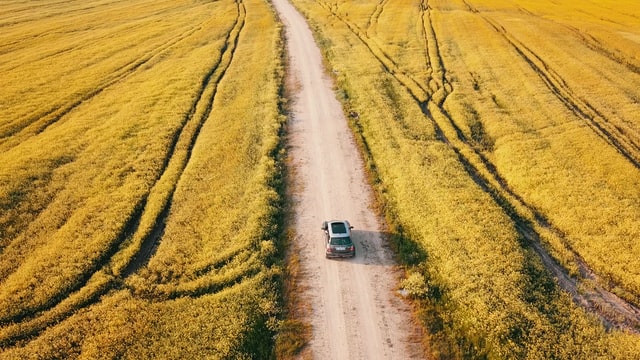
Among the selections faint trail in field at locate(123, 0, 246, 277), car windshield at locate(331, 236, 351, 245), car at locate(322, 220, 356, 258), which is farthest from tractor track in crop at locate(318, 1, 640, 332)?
faint trail in field at locate(123, 0, 246, 277)

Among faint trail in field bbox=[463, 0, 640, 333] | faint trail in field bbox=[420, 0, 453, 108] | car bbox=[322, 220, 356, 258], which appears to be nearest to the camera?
faint trail in field bbox=[463, 0, 640, 333]

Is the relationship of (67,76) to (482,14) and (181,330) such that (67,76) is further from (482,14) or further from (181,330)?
(482,14)

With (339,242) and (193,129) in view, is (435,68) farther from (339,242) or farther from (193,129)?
(339,242)

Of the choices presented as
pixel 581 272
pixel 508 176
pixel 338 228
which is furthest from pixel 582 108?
pixel 338 228

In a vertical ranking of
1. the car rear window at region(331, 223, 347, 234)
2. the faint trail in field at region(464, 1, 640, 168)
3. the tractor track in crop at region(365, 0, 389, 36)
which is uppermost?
the tractor track in crop at region(365, 0, 389, 36)

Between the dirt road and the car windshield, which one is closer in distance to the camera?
the dirt road

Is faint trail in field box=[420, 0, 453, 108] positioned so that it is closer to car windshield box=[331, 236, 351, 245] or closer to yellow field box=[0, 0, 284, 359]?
yellow field box=[0, 0, 284, 359]

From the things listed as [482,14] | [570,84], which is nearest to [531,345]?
[570,84]
